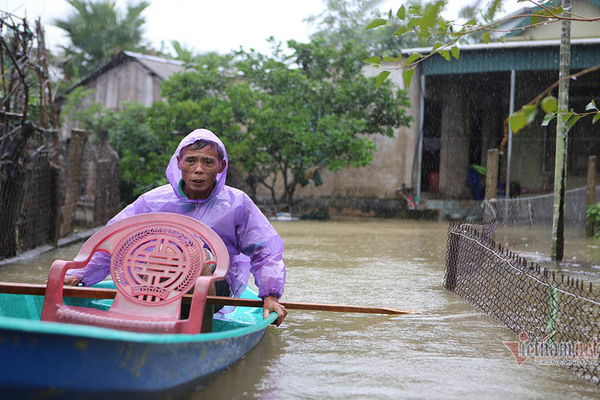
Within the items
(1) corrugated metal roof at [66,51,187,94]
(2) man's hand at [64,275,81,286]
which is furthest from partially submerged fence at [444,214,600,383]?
(1) corrugated metal roof at [66,51,187,94]

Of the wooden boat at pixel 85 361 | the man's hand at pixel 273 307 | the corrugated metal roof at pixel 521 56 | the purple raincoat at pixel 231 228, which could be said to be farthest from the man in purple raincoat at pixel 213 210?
the corrugated metal roof at pixel 521 56

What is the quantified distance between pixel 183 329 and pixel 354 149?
13078mm

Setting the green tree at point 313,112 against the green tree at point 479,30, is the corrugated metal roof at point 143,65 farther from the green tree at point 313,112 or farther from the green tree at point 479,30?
the green tree at point 479,30

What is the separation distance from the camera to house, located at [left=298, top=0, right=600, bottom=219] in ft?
57.4

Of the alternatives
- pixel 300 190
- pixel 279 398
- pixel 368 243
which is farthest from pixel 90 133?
pixel 279 398

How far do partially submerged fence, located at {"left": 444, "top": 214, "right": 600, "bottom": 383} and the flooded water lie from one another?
13 centimetres

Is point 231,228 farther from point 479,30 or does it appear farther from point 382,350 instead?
point 479,30

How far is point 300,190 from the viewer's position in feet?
64.8

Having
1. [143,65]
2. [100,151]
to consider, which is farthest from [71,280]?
[143,65]

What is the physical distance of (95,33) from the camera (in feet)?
94.6

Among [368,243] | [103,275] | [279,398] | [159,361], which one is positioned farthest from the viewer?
[368,243]

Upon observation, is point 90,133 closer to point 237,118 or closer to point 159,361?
point 237,118

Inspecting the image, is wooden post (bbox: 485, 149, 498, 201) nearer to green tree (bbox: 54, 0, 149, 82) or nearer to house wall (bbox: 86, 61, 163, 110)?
house wall (bbox: 86, 61, 163, 110)

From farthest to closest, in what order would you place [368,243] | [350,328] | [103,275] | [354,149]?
[354,149]
[368,243]
[350,328]
[103,275]
